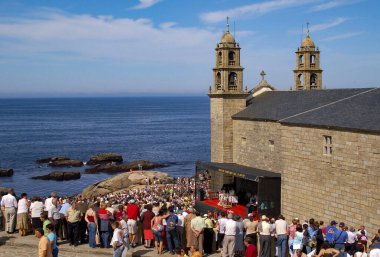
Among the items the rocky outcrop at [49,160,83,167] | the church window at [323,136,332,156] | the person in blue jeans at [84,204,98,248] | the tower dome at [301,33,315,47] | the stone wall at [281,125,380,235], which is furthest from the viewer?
the rocky outcrop at [49,160,83,167]

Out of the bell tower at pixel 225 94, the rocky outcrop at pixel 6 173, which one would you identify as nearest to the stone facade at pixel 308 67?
the bell tower at pixel 225 94

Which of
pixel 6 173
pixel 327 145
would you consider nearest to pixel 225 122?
pixel 327 145

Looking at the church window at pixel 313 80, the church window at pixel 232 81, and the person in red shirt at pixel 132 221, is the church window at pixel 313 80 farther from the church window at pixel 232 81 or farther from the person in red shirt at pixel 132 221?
the person in red shirt at pixel 132 221

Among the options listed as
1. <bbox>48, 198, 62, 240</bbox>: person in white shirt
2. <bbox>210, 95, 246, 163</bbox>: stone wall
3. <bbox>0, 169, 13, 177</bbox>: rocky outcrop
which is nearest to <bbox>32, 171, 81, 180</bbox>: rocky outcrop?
<bbox>0, 169, 13, 177</bbox>: rocky outcrop

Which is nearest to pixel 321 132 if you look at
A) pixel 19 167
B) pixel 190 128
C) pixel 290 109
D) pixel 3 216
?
pixel 290 109

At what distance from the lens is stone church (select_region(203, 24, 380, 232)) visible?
62.1 ft

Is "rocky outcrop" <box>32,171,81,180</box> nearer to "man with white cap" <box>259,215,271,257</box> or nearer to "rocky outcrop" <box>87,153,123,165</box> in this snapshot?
"rocky outcrop" <box>87,153,123,165</box>

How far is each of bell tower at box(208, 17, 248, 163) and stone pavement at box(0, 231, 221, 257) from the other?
1896cm

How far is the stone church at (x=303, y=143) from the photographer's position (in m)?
18.9

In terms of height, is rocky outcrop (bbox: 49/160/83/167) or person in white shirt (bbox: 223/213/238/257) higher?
person in white shirt (bbox: 223/213/238/257)

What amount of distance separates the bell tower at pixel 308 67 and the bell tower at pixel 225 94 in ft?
25.4

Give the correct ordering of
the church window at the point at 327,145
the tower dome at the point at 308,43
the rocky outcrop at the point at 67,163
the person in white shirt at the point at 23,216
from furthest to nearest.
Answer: the rocky outcrop at the point at 67,163 < the tower dome at the point at 308,43 < the church window at the point at 327,145 < the person in white shirt at the point at 23,216

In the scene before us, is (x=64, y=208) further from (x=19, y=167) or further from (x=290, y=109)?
(x=19, y=167)

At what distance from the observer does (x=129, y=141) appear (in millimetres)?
104312
